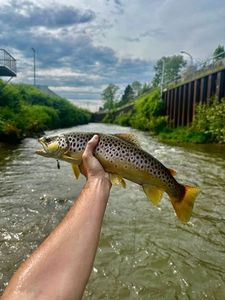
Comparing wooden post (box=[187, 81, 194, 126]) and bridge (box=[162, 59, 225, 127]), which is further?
wooden post (box=[187, 81, 194, 126])

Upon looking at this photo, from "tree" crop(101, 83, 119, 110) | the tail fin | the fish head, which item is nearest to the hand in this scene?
the fish head

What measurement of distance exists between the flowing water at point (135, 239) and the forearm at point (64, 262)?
3.41 m

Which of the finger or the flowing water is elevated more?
the finger

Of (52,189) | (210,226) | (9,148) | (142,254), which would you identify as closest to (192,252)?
(142,254)

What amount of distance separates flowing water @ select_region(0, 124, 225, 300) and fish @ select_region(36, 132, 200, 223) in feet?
7.56

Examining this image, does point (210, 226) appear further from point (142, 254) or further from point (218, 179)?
point (218, 179)

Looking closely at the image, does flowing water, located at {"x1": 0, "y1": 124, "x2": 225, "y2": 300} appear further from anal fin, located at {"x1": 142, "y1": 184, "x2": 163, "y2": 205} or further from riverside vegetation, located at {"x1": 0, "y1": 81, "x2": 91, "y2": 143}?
riverside vegetation, located at {"x1": 0, "y1": 81, "x2": 91, "y2": 143}

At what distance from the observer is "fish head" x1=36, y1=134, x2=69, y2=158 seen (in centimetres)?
285

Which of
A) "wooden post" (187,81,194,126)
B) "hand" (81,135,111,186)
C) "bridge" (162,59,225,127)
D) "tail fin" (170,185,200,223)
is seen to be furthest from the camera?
"wooden post" (187,81,194,126)

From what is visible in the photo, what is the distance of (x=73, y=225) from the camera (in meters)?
1.76

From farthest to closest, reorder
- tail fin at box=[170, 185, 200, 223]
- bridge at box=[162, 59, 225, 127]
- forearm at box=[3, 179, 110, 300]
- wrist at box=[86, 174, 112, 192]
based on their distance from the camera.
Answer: bridge at box=[162, 59, 225, 127] → tail fin at box=[170, 185, 200, 223] → wrist at box=[86, 174, 112, 192] → forearm at box=[3, 179, 110, 300]

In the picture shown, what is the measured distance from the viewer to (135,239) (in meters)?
6.82

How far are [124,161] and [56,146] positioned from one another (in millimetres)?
534

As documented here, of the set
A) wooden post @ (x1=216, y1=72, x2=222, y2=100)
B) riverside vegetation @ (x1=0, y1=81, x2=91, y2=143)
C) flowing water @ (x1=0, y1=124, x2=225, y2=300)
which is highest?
wooden post @ (x1=216, y1=72, x2=222, y2=100)
